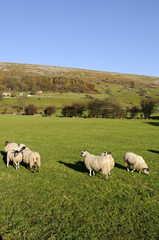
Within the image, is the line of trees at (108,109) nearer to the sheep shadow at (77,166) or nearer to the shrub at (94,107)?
the shrub at (94,107)

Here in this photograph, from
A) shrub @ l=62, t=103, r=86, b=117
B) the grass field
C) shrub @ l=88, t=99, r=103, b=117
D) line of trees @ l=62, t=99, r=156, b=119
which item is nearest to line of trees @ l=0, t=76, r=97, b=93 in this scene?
shrub @ l=62, t=103, r=86, b=117

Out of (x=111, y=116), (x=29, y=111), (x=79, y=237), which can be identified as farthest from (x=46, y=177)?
(x=29, y=111)

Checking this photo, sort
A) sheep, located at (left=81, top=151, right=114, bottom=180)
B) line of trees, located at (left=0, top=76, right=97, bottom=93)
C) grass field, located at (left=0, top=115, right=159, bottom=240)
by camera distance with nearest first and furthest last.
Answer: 1. grass field, located at (left=0, top=115, right=159, bottom=240)
2. sheep, located at (left=81, top=151, right=114, bottom=180)
3. line of trees, located at (left=0, top=76, right=97, bottom=93)

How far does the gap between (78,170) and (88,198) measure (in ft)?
11.4

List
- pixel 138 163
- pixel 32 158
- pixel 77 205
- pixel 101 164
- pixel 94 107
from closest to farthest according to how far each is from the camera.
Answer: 1. pixel 77 205
2. pixel 101 164
3. pixel 32 158
4. pixel 138 163
5. pixel 94 107

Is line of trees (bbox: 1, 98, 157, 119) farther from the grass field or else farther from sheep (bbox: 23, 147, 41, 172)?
sheep (bbox: 23, 147, 41, 172)

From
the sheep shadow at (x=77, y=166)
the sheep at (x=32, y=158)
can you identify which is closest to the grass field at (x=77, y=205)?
the sheep shadow at (x=77, y=166)

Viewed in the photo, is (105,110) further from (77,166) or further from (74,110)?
(77,166)

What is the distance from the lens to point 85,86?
170625 millimetres

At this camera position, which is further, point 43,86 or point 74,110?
point 43,86

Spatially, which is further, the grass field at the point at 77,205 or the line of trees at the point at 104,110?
the line of trees at the point at 104,110

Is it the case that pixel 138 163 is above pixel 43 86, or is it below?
below

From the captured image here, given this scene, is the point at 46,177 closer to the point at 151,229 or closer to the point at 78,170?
the point at 78,170

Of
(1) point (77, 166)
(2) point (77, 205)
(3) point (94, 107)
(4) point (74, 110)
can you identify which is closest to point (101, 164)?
(2) point (77, 205)
